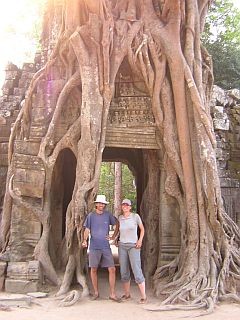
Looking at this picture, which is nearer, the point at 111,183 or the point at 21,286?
the point at 21,286

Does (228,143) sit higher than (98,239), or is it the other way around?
(228,143)

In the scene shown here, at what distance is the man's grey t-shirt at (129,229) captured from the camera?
16.2ft

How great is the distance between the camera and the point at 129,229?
4.93 meters

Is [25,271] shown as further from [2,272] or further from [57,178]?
[57,178]

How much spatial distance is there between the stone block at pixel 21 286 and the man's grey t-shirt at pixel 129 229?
127 cm

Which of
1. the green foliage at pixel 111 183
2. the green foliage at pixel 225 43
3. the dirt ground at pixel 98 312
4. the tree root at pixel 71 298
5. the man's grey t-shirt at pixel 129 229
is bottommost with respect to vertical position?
the dirt ground at pixel 98 312

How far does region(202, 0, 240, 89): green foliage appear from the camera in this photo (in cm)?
1048

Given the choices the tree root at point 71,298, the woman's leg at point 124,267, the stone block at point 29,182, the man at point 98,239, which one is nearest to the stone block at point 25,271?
the tree root at point 71,298

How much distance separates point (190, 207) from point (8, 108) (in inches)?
162

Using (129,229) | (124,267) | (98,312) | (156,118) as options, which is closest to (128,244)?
(129,229)

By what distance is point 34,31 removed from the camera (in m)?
13.5

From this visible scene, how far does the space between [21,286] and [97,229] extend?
1.22 meters

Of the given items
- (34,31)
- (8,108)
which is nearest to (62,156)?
(8,108)

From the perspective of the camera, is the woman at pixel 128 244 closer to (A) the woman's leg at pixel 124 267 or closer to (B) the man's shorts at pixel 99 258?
(A) the woman's leg at pixel 124 267
